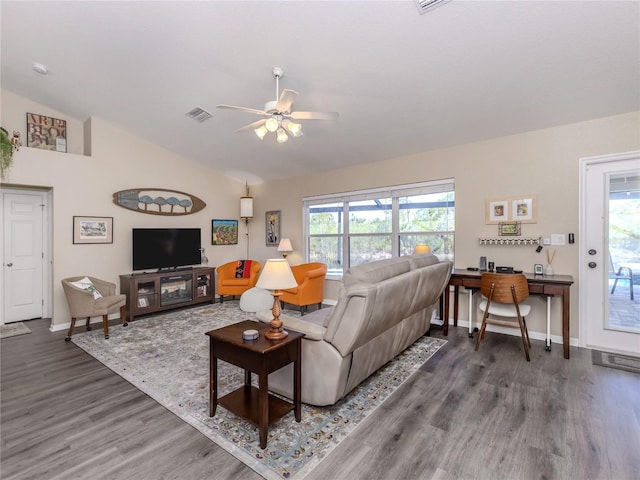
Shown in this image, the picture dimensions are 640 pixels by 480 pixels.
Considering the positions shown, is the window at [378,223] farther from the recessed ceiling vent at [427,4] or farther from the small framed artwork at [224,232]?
the recessed ceiling vent at [427,4]

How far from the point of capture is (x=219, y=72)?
3365 millimetres

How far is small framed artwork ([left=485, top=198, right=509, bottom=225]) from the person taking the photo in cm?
404

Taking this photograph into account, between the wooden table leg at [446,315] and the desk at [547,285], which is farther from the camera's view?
the wooden table leg at [446,315]

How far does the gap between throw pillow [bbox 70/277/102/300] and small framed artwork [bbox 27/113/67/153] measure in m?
2.05

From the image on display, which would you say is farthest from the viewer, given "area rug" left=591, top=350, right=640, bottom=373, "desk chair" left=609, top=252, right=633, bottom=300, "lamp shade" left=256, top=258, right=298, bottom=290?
Result: "desk chair" left=609, top=252, right=633, bottom=300

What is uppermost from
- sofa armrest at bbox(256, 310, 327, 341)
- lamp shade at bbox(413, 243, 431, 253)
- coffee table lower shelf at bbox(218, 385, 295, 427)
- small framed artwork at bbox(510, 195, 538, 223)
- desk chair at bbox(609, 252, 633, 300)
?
small framed artwork at bbox(510, 195, 538, 223)

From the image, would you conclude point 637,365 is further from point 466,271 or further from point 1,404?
point 1,404

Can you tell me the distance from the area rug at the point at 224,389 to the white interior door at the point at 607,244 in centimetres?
173

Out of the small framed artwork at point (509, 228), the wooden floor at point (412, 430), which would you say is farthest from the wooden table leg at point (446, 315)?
the small framed artwork at point (509, 228)

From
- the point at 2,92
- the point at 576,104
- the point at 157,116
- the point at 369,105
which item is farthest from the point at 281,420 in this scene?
the point at 2,92

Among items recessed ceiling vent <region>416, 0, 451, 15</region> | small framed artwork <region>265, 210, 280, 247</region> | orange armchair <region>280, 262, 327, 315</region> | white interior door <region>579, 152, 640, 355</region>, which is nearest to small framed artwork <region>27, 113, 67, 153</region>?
small framed artwork <region>265, 210, 280, 247</region>

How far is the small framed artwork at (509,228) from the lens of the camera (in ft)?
13.0

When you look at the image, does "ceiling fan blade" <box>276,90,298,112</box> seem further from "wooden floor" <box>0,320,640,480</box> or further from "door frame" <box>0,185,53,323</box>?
"door frame" <box>0,185,53,323</box>

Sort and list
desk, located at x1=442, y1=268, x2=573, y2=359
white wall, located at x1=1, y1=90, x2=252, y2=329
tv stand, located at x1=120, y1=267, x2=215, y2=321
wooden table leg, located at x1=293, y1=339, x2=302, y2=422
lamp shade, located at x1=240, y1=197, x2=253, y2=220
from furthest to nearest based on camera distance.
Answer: lamp shade, located at x1=240, y1=197, x2=253, y2=220 < tv stand, located at x1=120, y1=267, x2=215, y2=321 < white wall, located at x1=1, y1=90, x2=252, y2=329 < desk, located at x1=442, y1=268, x2=573, y2=359 < wooden table leg, located at x1=293, y1=339, x2=302, y2=422
